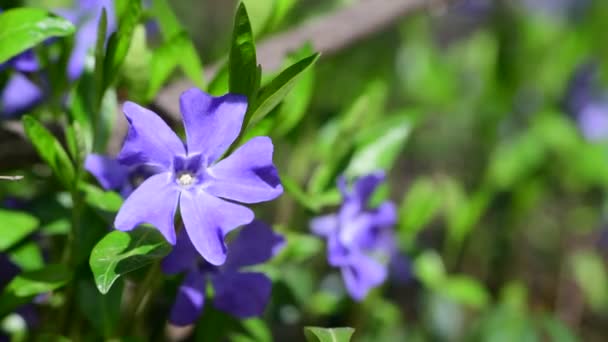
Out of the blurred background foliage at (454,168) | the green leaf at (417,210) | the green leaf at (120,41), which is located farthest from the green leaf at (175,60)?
the green leaf at (417,210)

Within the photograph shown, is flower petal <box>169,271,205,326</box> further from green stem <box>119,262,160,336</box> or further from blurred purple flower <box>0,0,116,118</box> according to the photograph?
blurred purple flower <box>0,0,116,118</box>

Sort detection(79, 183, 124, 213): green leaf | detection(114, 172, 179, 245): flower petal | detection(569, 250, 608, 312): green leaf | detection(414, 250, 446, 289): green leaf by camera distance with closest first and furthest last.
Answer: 1. detection(114, 172, 179, 245): flower petal
2. detection(79, 183, 124, 213): green leaf
3. detection(414, 250, 446, 289): green leaf
4. detection(569, 250, 608, 312): green leaf

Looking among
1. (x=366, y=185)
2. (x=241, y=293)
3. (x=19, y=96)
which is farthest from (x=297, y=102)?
(x=19, y=96)

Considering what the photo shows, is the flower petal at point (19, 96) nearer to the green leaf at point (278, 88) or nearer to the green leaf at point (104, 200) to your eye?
the green leaf at point (104, 200)

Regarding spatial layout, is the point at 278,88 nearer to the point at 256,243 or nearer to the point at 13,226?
the point at 256,243

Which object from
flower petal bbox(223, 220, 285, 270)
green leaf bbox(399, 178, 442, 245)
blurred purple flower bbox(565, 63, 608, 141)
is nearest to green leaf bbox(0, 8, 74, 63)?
flower petal bbox(223, 220, 285, 270)

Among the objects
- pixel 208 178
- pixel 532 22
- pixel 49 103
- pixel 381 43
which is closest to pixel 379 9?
pixel 381 43

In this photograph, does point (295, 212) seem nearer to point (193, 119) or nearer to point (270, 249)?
point (270, 249)
